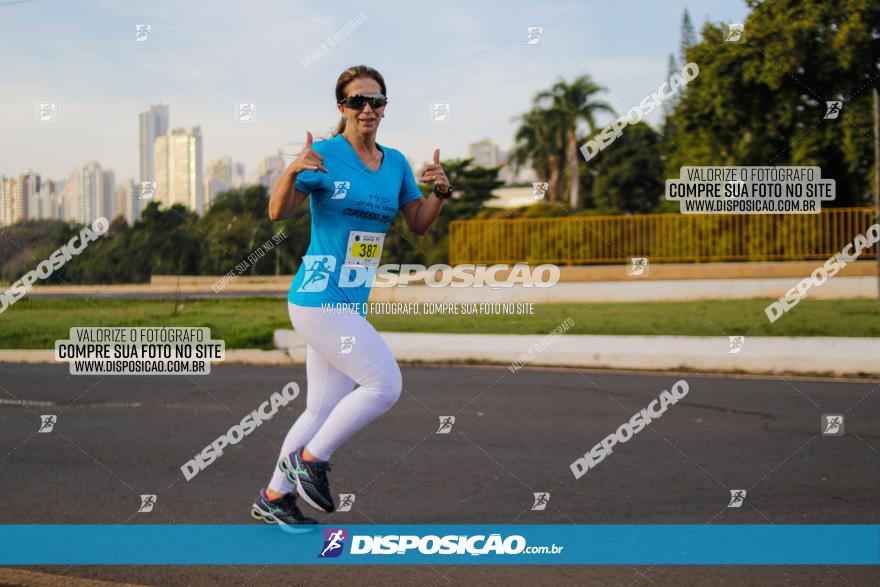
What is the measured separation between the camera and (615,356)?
11836 millimetres

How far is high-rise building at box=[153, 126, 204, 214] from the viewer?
15531 mm

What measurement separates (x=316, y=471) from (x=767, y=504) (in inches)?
100

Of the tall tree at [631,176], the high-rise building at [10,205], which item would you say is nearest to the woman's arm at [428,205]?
the high-rise building at [10,205]

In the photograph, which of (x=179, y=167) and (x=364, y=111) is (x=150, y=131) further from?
(x=364, y=111)

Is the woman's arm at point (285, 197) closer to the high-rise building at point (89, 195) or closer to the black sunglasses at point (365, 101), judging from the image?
the black sunglasses at point (365, 101)

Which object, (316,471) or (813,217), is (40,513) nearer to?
(316,471)

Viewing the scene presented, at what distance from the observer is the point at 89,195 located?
15.4 meters

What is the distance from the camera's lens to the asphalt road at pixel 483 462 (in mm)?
4082

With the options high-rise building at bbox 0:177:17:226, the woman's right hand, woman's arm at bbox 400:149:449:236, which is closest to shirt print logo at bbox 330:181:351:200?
the woman's right hand

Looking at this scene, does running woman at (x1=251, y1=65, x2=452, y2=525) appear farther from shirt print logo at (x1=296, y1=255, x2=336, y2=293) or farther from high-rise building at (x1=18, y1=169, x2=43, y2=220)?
high-rise building at (x1=18, y1=169, x2=43, y2=220)

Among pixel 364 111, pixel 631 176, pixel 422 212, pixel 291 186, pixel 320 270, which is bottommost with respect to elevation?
pixel 320 270

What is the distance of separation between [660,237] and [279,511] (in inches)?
795

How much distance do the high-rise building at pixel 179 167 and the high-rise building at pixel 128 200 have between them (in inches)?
14.2

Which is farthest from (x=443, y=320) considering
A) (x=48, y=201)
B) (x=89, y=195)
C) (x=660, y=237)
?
(x=660, y=237)
